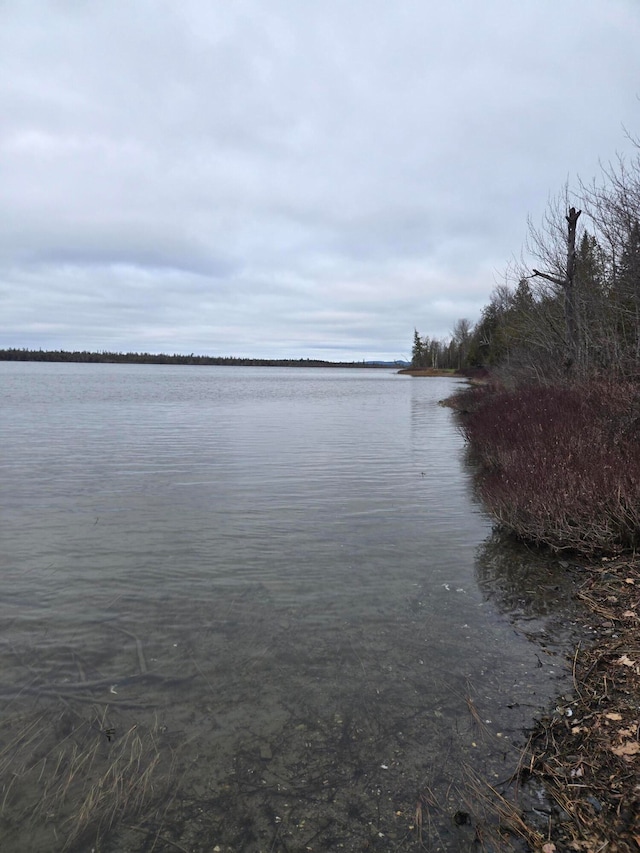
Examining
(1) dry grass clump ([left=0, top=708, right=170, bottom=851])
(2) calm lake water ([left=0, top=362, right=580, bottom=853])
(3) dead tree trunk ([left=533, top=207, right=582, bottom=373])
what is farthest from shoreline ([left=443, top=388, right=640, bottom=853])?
(3) dead tree trunk ([left=533, top=207, right=582, bottom=373])

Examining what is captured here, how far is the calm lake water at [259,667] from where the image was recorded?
349 centimetres

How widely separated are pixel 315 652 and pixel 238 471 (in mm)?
9696

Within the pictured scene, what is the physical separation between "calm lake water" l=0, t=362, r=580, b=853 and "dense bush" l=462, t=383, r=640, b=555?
2.38 ft

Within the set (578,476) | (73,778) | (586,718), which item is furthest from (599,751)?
(578,476)

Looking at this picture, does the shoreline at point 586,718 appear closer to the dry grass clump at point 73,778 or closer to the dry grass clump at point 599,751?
the dry grass clump at point 599,751

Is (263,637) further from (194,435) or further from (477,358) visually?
(477,358)

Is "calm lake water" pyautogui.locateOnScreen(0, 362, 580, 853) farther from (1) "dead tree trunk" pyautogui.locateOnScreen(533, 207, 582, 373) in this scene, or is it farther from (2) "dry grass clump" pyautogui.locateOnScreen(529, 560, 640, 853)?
(1) "dead tree trunk" pyautogui.locateOnScreen(533, 207, 582, 373)

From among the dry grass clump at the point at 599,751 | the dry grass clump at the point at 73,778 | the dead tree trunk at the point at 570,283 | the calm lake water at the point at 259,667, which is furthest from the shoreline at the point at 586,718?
the dead tree trunk at the point at 570,283

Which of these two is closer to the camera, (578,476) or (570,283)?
(578,476)

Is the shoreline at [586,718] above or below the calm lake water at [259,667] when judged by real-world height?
above

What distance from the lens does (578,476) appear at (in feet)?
26.7

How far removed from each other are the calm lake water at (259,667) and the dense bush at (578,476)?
2.38ft

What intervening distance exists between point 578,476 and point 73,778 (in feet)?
24.4

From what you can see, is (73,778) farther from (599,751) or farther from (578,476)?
(578,476)
